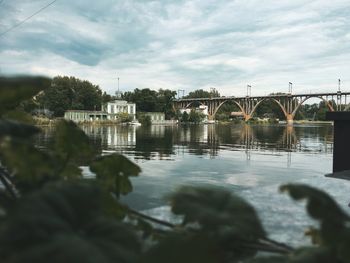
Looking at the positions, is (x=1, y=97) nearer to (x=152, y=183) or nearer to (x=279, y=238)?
(x=279, y=238)

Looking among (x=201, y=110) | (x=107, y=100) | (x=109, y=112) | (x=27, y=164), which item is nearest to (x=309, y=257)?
(x=27, y=164)

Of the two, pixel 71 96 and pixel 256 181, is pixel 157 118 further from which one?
Result: pixel 256 181

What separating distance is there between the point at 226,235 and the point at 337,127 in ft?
10.4

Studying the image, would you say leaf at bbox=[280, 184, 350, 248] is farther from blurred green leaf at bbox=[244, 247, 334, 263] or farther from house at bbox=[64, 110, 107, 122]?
house at bbox=[64, 110, 107, 122]

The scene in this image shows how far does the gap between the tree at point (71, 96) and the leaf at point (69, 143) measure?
7031 cm

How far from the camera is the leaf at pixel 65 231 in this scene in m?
0.47

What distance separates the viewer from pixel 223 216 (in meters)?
0.64

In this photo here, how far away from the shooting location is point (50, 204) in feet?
1.78

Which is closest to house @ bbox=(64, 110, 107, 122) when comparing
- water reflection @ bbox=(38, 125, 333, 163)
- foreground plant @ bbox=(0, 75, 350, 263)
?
water reflection @ bbox=(38, 125, 333, 163)

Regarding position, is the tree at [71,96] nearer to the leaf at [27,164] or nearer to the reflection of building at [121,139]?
the reflection of building at [121,139]

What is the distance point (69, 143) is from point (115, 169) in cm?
15

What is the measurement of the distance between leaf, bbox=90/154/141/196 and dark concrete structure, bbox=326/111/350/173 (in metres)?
2.82

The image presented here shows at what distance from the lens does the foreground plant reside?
1.59 feet

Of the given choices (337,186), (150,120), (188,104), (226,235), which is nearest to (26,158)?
(226,235)
